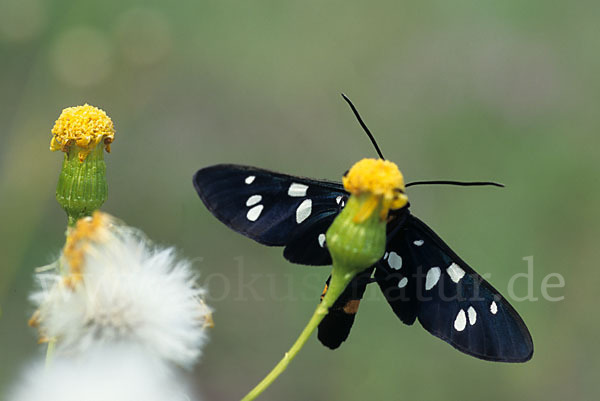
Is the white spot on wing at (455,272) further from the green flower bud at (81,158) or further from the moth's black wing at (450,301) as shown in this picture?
the green flower bud at (81,158)

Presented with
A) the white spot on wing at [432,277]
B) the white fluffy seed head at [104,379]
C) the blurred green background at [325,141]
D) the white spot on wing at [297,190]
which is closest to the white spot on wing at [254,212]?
the white spot on wing at [297,190]

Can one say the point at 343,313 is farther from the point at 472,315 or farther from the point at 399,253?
the point at 472,315

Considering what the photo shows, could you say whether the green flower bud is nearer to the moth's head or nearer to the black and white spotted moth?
the black and white spotted moth

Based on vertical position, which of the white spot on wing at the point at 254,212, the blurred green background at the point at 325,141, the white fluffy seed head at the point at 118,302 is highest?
the blurred green background at the point at 325,141

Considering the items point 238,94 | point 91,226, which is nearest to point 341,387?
point 238,94

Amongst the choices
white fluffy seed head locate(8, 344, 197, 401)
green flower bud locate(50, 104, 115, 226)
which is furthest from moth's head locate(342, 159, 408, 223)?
green flower bud locate(50, 104, 115, 226)

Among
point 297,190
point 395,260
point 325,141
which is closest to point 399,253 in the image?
point 395,260

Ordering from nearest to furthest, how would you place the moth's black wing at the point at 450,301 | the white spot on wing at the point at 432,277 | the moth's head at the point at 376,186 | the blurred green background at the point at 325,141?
the moth's head at the point at 376,186 < the moth's black wing at the point at 450,301 < the white spot on wing at the point at 432,277 < the blurred green background at the point at 325,141
